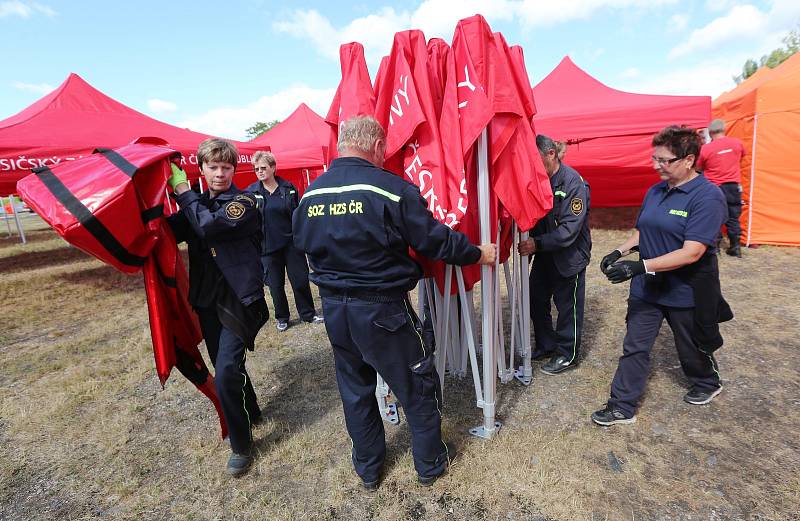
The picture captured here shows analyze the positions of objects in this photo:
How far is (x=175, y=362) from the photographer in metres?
2.52

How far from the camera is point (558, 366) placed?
358 cm

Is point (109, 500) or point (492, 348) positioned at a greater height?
point (492, 348)

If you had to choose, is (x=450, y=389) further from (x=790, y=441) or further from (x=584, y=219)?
(x=790, y=441)

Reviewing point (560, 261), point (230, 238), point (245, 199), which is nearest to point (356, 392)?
point (230, 238)

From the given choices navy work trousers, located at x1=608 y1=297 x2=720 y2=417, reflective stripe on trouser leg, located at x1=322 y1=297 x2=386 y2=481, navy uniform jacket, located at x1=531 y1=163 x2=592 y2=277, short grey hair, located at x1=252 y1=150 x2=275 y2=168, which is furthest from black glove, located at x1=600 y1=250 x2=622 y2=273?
short grey hair, located at x1=252 y1=150 x2=275 y2=168

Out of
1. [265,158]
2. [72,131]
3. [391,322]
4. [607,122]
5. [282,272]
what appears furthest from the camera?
[607,122]

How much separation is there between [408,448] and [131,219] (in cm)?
209

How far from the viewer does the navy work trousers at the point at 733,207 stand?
256 inches

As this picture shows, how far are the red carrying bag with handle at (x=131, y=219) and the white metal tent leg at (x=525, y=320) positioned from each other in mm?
2274

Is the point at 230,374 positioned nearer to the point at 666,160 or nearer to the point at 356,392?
the point at 356,392

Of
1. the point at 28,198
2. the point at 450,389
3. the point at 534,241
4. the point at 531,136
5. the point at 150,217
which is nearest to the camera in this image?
the point at 28,198

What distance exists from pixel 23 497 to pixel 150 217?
1990 mm

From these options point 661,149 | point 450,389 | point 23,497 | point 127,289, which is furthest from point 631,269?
point 127,289

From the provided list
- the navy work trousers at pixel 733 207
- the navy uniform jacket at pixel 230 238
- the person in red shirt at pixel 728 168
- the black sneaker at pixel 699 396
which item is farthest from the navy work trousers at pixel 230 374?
the navy work trousers at pixel 733 207
